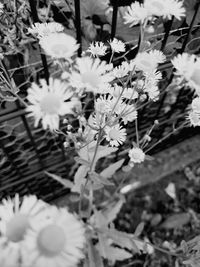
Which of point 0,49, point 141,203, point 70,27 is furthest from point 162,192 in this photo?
point 0,49

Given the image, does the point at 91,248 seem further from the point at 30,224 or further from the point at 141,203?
the point at 141,203

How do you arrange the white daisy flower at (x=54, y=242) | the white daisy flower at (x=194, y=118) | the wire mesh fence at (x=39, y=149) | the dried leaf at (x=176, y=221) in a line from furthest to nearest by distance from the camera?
the dried leaf at (x=176, y=221) < the wire mesh fence at (x=39, y=149) < the white daisy flower at (x=194, y=118) < the white daisy flower at (x=54, y=242)

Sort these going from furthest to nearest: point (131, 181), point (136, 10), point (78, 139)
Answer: point (131, 181)
point (78, 139)
point (136, 10)

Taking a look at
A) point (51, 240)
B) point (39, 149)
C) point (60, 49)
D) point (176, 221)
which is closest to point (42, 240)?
point (51, 240)

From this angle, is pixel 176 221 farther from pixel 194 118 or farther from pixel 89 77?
pixel 89 77

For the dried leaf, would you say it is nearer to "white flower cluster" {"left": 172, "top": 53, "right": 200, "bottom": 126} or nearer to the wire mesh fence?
the wire mesh fence

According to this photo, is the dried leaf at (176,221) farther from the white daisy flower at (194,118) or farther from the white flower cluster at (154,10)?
the white flower cluster at (154,10)

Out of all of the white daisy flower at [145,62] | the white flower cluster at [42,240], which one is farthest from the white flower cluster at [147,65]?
the white flower cluster at [42,240]
